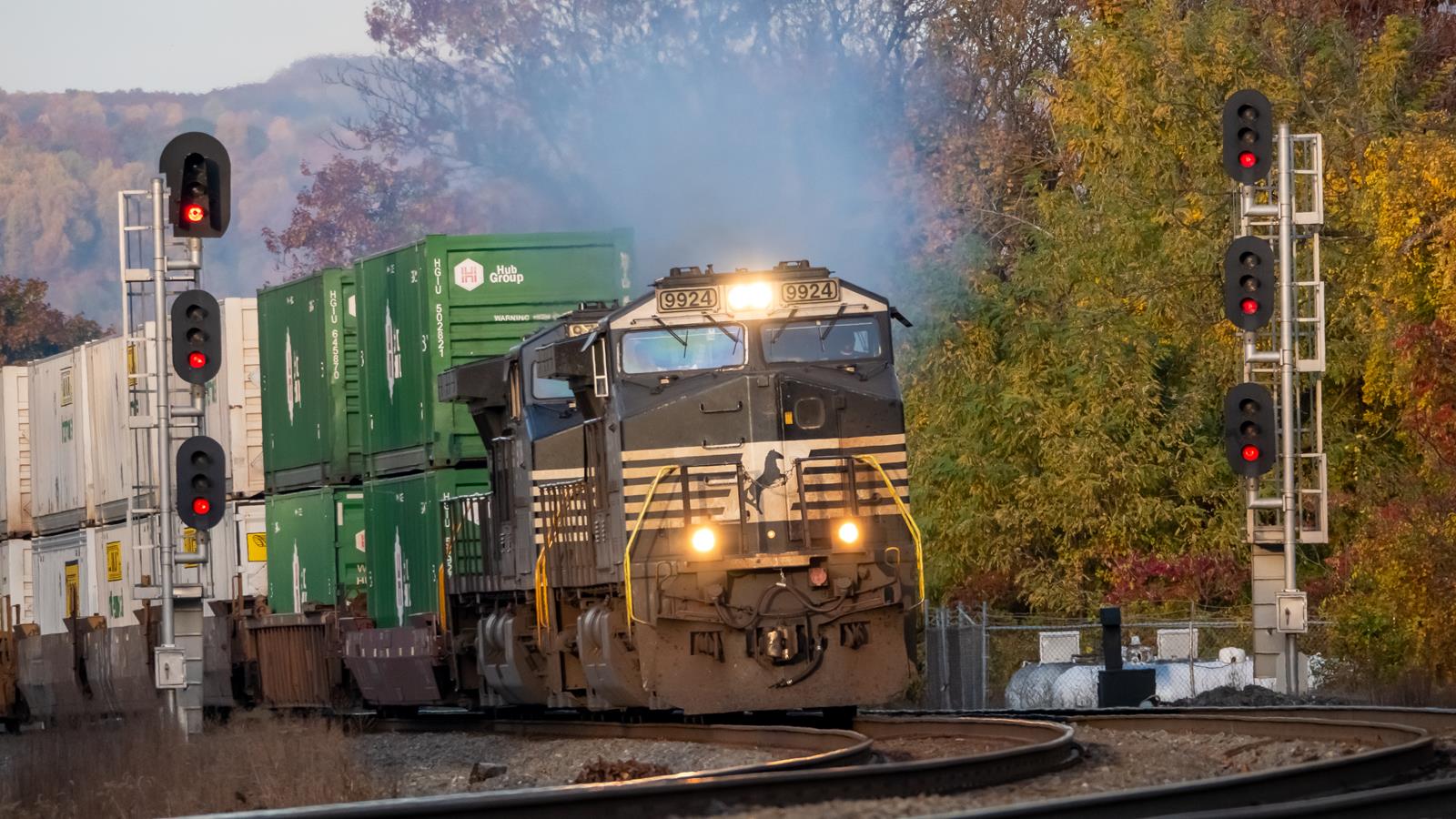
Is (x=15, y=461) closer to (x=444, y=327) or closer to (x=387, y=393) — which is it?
(x=387, y=393)

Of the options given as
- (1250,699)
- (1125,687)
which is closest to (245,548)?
(1125,687)

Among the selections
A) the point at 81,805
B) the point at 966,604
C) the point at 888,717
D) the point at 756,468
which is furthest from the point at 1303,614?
the point at 966,604

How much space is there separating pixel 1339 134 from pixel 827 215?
8.90 meters

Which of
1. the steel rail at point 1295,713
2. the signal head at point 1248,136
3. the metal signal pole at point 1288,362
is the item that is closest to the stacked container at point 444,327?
the steel rail at point 1295,713

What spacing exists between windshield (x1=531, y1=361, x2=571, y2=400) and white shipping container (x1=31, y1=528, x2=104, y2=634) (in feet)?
42.5

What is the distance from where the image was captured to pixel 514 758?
48.5 feet

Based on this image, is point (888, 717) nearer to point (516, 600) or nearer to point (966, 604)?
point (516, 600)

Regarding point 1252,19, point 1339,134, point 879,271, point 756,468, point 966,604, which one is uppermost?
point 1252,19

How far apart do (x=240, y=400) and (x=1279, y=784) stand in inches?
733

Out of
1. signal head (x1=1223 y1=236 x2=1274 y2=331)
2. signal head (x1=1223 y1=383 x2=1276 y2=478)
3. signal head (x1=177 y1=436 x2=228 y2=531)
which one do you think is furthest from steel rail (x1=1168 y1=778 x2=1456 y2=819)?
signal head (x1=177 y1=436 x2=228 y2=531)

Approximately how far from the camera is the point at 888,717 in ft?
51.8

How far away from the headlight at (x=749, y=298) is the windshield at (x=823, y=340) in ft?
0.61

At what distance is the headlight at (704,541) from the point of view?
1441 centimetres

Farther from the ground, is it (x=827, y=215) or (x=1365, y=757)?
(x=827, y=215)
